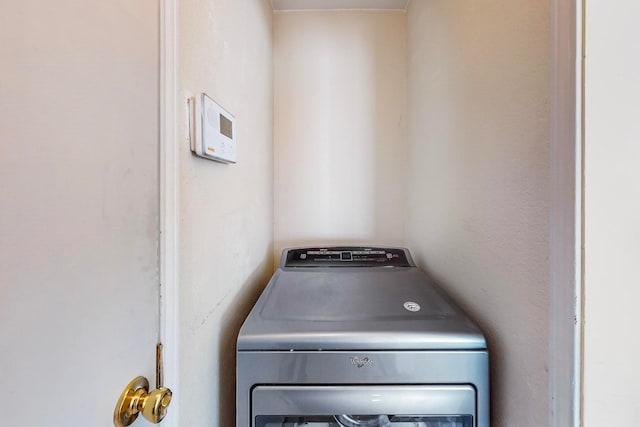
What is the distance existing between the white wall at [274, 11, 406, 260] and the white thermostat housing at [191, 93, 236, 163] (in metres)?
0.87

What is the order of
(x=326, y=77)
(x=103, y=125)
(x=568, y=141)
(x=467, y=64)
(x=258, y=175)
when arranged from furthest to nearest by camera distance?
(x=326, y=77) < (x=258, y=175) < (x=467, y=64) < (x=568, y=141) < (x=103, y=125)

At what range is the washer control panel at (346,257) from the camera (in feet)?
4.62

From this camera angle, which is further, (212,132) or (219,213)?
(219,213)

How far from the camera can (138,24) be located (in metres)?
0.52

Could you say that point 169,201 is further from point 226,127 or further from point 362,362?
point 362,362

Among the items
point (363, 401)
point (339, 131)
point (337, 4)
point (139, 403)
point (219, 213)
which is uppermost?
point (337, 4)

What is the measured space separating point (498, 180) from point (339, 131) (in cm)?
112

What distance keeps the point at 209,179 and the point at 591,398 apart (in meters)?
0.94

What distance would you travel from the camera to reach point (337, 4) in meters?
1.70

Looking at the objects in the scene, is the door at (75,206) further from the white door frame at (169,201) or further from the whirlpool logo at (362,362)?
the whirlpool logo at (362,362)

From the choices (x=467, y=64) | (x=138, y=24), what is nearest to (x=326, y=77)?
(x=467, y=64)

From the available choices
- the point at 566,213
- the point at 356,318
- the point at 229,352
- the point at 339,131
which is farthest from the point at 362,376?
the point at 339,131

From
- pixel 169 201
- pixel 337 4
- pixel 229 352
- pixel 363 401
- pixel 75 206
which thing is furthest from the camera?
pixel 337 4

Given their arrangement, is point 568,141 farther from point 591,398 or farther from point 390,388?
point 390,388
